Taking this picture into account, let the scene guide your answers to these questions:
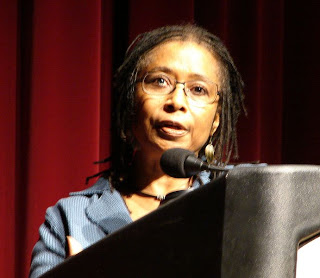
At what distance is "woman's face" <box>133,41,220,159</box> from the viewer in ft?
2.83

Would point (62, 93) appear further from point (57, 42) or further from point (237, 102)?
point (237, 102)

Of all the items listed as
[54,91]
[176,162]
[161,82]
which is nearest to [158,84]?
[161,82]

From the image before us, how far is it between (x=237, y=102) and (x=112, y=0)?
0.60 meters

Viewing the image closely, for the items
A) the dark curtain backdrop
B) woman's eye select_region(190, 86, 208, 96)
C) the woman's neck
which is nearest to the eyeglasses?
woman's eye select_region(190, 86, 208, 96)

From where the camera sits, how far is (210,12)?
160 centimetres

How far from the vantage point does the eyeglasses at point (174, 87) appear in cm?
89

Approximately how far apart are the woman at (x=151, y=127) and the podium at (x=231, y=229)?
1.54 feet

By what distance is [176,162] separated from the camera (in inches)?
22.0

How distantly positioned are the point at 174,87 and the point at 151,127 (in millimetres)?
79

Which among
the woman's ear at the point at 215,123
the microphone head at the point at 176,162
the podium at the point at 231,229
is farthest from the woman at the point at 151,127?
the podium at the point at 231,229

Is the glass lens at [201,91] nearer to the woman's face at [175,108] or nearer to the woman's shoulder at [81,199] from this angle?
the woman's face at [175,108]

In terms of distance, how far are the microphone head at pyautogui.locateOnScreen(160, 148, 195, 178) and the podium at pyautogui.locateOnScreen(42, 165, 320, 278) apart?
7.8 inches

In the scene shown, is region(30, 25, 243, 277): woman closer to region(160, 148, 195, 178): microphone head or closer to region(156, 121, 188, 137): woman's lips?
region(156, 121, 188, 137): woman's lips

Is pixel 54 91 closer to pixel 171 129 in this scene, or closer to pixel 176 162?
pixel 171 129
